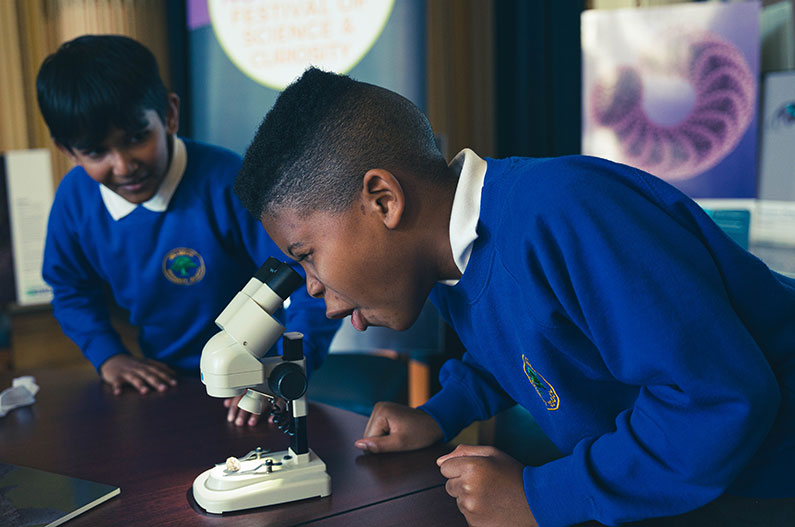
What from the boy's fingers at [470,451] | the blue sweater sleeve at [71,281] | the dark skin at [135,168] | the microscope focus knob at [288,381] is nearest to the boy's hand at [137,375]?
the dark skin at [135,168]

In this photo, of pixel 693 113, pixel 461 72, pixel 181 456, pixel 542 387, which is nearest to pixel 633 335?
pixel 542 387

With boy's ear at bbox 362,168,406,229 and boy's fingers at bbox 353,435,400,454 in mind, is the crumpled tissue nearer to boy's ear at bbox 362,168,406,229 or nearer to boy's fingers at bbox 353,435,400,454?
boy's fingers at bbox 353,435,400,454

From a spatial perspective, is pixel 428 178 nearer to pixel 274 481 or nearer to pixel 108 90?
pixel 274 481

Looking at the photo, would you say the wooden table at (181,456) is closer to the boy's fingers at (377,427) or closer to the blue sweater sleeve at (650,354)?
the boy's fingers at (377,427)

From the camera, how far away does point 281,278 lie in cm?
90

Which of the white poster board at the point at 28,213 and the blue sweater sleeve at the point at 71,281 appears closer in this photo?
the blue sweater sleeve at the point at 71,281

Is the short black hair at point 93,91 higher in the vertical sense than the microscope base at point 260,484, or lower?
higher

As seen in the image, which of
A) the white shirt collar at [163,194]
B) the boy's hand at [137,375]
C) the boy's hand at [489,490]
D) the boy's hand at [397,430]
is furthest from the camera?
the white shirt collar at [163,194]

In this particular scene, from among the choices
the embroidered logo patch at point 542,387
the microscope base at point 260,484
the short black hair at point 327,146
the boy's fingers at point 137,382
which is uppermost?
the short black hair at point 327,146

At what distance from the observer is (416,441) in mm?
1044

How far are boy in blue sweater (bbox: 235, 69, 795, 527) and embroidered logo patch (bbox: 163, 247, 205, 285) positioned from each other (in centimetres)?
63

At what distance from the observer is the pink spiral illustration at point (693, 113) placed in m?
2.38

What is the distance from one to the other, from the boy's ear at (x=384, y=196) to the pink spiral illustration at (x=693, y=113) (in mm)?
1869

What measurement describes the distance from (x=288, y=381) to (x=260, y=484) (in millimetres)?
132
